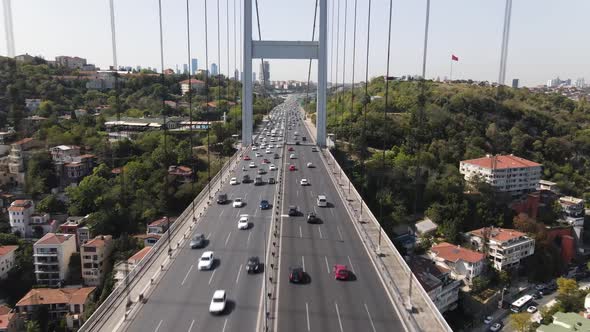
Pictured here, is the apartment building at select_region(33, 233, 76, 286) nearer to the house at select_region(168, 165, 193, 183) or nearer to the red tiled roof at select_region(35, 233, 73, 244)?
the red tiled roof at select_region(35, 233, 73, 244)

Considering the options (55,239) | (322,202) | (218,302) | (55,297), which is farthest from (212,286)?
(55,239)

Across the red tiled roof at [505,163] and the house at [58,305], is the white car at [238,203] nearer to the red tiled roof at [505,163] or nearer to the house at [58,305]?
the house at [58,305]

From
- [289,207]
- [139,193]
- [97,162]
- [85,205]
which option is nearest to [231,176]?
[289,207]

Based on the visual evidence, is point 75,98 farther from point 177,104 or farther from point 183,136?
point 183,136

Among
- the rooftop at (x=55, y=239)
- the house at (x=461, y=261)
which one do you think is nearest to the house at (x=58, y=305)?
the rooftop at (x=55, y=239)

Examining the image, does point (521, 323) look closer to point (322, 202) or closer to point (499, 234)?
point (499, 234)

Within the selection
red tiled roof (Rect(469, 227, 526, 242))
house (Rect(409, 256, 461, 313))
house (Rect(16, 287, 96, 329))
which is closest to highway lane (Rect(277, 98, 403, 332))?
house (Rect(409, 256, 461, 313))

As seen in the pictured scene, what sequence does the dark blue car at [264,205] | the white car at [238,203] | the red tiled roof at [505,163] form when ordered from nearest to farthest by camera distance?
the dark blue car at [264,205] → the white car at [238,203] → the red tiled roof at [505,163]
